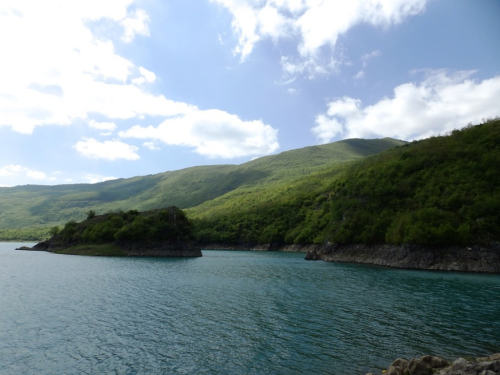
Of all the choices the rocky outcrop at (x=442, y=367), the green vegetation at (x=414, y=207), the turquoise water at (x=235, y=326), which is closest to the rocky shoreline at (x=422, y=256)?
the green vegetation at (x=414, y=207)

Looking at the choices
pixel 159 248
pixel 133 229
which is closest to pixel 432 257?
pixel 159 248

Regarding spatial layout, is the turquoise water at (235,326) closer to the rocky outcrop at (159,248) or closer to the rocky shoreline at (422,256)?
the rocky shoreline at (422,256)

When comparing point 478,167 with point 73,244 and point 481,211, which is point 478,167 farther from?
point 73,244

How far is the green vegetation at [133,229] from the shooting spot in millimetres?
119119

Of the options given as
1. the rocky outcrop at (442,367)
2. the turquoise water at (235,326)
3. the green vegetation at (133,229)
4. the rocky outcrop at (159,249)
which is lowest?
the turquoise water at (235,326)

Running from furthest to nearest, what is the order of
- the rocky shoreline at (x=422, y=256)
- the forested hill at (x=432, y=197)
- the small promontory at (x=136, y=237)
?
the small promontory at (x=136, y=237)
the forested hill at (x=432, y=197)
the rocky shoreline at (x=422, y=256)

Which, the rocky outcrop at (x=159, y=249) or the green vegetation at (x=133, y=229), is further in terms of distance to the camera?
the green vegetation at (x=133, y=229)

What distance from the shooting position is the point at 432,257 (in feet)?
255

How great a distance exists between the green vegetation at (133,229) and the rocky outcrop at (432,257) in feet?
216

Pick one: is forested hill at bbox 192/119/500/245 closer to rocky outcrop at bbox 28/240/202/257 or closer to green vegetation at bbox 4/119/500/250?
green vegetation at bbox 4/119/500/250

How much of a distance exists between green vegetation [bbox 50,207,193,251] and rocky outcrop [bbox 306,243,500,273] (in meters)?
65.9

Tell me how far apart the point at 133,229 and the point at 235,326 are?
9920 cm

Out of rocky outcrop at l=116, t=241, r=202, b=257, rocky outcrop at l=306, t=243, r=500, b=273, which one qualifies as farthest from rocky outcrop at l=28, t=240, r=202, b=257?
rocky outcrop at l=306, t=243, r=500, b=273

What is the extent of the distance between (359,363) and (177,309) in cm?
2133
